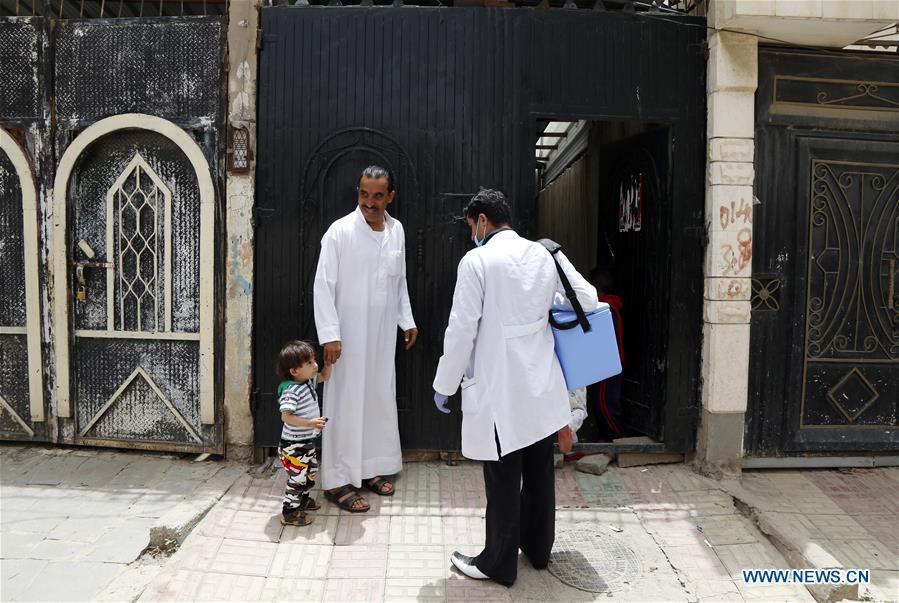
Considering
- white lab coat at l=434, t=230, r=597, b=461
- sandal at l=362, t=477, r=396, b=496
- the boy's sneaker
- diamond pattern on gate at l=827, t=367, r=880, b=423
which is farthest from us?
diamond pattern on gate at l=827, t=367, r=880, b=423

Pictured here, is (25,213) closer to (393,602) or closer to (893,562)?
(393,602)

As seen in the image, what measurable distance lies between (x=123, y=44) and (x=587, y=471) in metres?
4.47

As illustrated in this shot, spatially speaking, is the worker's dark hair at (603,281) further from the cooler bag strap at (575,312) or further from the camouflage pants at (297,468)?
the camouflage pants at (297,468)

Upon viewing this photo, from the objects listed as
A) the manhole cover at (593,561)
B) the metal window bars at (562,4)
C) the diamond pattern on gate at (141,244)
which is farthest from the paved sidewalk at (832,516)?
the diamond pattern on gate at (141,244)

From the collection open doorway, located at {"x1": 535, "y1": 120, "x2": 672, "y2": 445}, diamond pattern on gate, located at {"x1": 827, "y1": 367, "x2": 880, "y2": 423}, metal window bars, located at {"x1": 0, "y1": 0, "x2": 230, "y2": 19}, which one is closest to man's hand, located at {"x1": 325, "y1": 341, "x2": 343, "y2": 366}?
open doorway, located at {"x1": 535, "y1": 120, "x2": 672, "y2": 445}

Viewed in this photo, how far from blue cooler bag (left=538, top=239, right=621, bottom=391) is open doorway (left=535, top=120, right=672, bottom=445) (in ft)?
5.61

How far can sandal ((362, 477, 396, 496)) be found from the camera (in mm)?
4133

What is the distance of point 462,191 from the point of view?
452cm

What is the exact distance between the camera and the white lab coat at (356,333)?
4.02 metres

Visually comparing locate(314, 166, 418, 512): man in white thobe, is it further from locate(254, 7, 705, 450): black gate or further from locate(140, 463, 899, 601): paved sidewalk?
locate(254, 7, 705, 450): black gate

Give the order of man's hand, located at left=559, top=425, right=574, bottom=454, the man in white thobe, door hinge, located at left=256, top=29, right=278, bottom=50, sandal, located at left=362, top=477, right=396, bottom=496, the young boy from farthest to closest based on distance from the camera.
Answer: door hinge, located at left=256, top=29, right=278, bottom=50 < sandal, located at left=362, top=477, right=396, bottom=496 < the man in white thobe < the young boy < man's hand, located at left=559, top=425, right=574, bottom=454

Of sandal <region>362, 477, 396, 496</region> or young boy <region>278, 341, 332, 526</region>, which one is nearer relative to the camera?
young boy <region>278, 341, 332, 526</region>

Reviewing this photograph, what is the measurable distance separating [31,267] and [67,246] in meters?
0.31

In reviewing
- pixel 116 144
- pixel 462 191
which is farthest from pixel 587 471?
pixel 116 144
